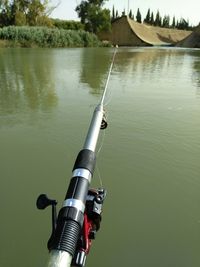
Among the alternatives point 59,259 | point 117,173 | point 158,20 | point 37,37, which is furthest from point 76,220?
point 158,20

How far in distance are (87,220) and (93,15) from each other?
38.2m

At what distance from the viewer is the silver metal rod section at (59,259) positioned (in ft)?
2.93

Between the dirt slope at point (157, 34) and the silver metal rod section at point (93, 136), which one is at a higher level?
the dirt slope at point (157, 34)

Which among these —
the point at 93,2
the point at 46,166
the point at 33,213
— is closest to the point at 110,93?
the point at 46,166

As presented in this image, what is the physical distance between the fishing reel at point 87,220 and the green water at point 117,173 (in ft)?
2.12

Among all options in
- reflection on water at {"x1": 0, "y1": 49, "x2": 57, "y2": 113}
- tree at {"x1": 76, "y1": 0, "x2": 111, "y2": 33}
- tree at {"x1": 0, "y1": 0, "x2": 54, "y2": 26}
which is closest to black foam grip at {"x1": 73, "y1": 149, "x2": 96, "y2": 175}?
reflection on water at {"x1": 0, "y1": 49, "x2": 57, "y2": 113}

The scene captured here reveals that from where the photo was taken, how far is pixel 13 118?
4.27 metres

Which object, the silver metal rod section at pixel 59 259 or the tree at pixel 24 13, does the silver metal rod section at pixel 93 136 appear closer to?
the silver metal rod section at pixel 59 259

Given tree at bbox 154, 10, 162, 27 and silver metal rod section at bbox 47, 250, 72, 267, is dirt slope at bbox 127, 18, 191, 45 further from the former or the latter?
silver metal rod section at bbox 47, 250, 72, 267

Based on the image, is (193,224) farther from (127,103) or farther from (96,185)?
(127,103)

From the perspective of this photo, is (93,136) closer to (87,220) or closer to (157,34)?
(87,220)

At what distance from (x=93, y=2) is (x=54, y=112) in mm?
35809

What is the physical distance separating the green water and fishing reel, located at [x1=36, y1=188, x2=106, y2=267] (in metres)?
0.65

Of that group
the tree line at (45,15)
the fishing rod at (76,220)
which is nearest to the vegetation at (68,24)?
the tree line at (45,15)
